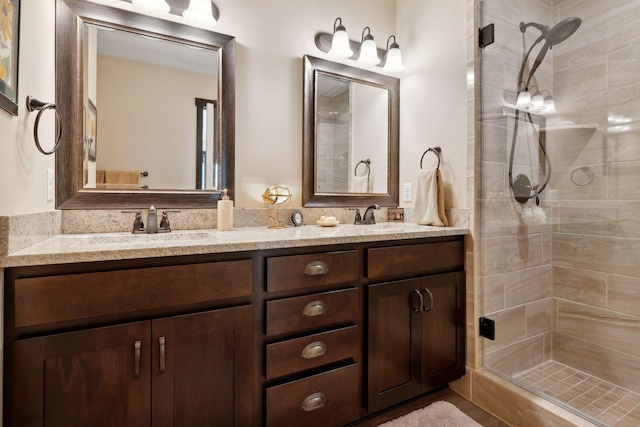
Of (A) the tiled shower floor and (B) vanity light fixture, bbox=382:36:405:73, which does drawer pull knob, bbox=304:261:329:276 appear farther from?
(B) vanity light fixture, bbox=382:36:405:73

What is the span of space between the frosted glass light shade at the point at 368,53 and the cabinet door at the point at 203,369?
1.68 meters

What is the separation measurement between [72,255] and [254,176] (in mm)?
1022

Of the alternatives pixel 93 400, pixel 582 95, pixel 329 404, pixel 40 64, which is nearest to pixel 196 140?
pixel 40 64

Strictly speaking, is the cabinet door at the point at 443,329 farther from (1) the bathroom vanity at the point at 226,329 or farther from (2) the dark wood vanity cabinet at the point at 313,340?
(2) the dark wood vanity cabinet at the point at 313,340

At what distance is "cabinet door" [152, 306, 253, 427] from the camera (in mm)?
1053

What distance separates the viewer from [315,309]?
1309 millimetres

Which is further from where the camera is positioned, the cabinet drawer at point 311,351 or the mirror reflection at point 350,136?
the mirror reflection at point 350,136

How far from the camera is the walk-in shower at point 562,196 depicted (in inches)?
66.3

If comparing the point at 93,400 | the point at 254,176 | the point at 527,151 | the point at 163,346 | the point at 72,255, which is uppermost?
the point at 527,151

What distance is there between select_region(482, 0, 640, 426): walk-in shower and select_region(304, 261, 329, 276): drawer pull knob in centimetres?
94

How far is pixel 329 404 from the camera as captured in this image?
135cm

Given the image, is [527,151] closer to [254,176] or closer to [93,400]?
[254,176]

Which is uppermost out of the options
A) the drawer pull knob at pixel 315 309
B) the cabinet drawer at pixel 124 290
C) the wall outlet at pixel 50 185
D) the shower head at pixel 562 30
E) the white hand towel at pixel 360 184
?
the shower head at pixel 562 30

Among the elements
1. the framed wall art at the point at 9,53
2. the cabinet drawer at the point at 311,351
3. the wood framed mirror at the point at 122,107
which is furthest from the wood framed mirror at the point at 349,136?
the framed wall art at the point at 9,53
